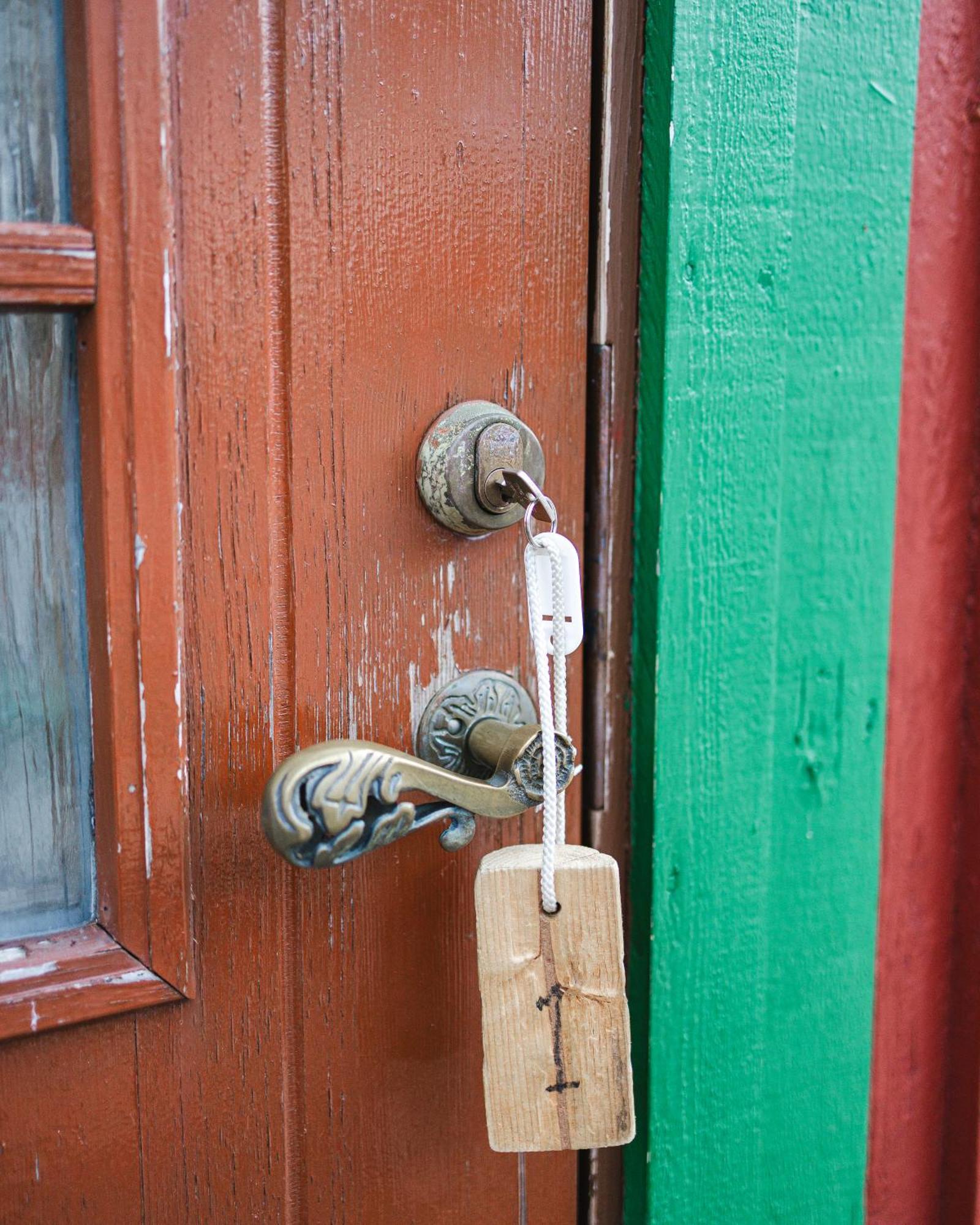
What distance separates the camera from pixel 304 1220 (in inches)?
19.8

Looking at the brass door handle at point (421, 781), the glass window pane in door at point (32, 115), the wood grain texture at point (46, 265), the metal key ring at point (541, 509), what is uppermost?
the glass window pane in door at point (32, 115)

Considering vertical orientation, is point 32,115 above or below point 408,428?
above

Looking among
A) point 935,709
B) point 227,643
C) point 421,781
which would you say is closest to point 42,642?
point 227,643

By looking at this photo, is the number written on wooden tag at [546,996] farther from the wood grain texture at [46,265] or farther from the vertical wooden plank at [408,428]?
the wood grain texture at [46,265]

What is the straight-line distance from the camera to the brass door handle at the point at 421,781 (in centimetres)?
40

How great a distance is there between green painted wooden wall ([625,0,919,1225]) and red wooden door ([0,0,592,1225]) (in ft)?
0.21

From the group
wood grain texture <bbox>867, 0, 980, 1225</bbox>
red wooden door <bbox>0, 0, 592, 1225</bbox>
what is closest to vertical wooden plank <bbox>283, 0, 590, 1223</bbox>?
red wooden door <bbox>0, 0, 592, 1225</bbox>

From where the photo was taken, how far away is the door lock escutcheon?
485 mm

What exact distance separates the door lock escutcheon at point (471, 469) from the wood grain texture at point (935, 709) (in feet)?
0.96

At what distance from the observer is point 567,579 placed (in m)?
0.47

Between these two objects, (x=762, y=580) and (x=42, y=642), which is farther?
(x=762, y=580)

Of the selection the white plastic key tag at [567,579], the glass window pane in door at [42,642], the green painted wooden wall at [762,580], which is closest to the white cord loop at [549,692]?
the white plastic key tag at [567,579]

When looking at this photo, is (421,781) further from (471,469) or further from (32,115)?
(32,115)

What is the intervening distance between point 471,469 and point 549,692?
0.40 ft
